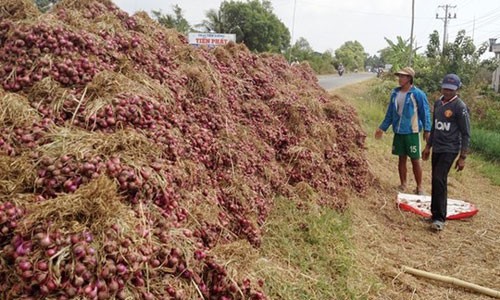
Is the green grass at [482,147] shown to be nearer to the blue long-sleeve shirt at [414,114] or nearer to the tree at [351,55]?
the blue long-sleeve shirt at [414,114]

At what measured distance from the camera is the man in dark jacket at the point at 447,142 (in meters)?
4.55

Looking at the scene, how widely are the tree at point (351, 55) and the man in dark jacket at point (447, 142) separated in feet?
205

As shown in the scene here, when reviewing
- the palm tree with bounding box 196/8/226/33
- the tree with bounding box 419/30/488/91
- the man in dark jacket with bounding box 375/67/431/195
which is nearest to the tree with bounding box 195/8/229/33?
the palm tree with bounding box 196/8/226/33

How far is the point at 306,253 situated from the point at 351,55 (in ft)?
272

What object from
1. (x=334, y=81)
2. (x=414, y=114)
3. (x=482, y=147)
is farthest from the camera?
(x=334, y=81)

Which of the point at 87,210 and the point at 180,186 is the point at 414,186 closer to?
the point at 180,186

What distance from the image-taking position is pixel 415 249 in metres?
4.16

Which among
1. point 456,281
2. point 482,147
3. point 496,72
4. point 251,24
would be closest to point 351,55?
point 251,24

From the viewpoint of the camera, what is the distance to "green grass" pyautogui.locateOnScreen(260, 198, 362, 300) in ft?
9.12

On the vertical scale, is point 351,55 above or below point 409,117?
above

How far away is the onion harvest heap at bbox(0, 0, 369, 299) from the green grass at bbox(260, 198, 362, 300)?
18cm

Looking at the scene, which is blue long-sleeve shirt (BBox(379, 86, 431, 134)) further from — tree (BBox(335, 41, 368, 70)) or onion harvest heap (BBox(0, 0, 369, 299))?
tree (BBox(335, 41, 368, 70))

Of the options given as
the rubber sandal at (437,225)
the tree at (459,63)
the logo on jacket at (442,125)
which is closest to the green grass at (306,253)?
the rubber sandal at (437,225)

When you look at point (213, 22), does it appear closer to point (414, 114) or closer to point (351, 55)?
point (414, 114)
